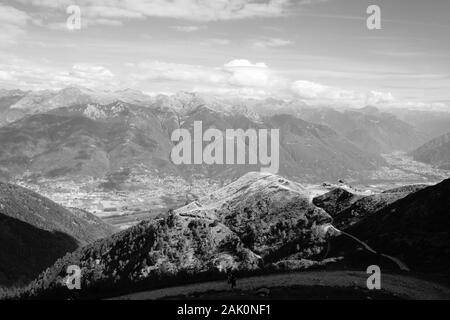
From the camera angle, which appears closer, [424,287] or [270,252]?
[424,287]


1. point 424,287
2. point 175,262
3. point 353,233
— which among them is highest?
point 424,287
